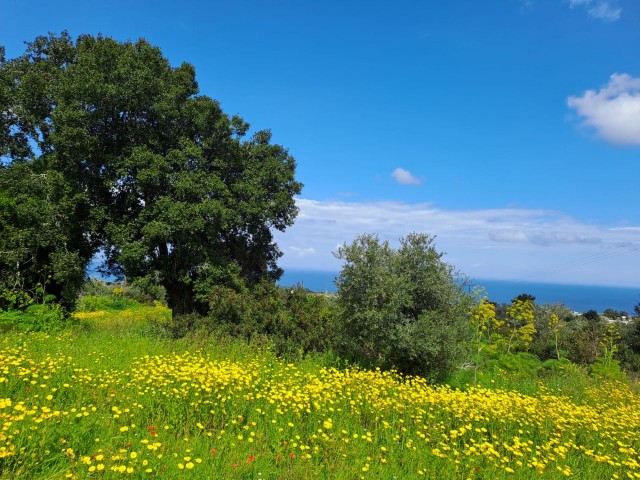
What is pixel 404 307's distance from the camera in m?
9.09

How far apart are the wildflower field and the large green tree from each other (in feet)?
20.5

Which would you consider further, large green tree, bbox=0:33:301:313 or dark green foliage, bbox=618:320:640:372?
dark green foliage, bbox=618:320:640:372

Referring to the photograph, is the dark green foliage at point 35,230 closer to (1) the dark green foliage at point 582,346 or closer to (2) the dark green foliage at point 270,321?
(2) the dark green foliage at point 270,321

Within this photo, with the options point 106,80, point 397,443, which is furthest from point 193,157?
point 397,443

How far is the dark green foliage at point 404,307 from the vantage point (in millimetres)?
8531

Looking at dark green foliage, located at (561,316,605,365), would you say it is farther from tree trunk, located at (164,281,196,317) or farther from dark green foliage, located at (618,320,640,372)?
tree trunk, located at (164,281,196,317)

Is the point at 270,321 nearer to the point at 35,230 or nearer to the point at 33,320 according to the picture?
the point at 33,320

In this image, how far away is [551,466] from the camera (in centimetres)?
473

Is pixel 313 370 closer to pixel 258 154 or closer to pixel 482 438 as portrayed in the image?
pixel 482 438

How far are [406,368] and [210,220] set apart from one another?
26.1 ft

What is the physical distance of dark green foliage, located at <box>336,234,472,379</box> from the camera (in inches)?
336

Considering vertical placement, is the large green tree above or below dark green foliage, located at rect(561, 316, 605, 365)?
above

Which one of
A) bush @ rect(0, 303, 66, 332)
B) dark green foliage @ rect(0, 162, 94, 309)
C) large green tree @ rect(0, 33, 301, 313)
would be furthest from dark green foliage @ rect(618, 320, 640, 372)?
dark green foliage @ rect(0, 162, 94, 309)

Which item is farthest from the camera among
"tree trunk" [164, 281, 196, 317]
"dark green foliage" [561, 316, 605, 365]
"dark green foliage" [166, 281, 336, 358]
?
"tree trunk" [164, 281, 196, 317]
